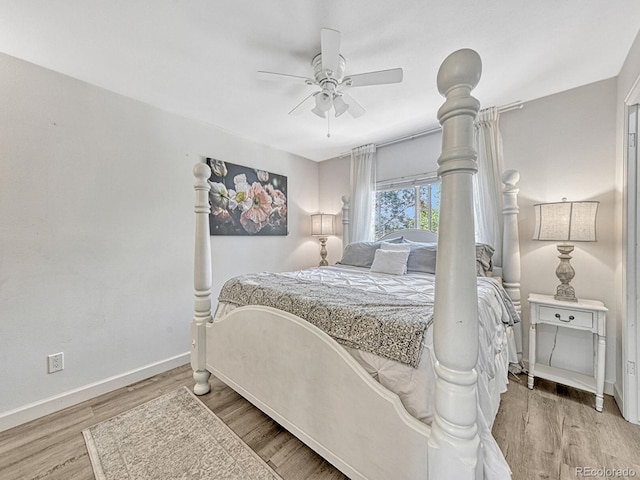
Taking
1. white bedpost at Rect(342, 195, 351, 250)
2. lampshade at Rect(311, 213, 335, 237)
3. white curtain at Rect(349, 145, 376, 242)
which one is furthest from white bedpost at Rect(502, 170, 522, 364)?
lampshade at Rect(311, 213, 335, 237)

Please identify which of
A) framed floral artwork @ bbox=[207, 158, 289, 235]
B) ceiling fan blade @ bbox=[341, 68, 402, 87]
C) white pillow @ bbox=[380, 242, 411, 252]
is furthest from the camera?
framed floral artwork @ bbox=[207, 158, 289, 235]

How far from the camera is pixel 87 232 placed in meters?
2.04

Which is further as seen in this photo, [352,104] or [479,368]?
[352,104]

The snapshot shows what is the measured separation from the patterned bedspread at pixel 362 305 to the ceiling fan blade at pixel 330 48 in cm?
138

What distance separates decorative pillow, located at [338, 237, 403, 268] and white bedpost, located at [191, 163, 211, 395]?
1564 millimetres

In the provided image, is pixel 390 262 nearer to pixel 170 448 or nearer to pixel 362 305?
pixel 362 305

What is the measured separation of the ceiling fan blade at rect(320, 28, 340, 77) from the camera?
137cm

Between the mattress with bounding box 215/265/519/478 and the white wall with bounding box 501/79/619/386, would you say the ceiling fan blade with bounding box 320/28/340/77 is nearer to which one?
the mattress with bounding box 215/265/519/478

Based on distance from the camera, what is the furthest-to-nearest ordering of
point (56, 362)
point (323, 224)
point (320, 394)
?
point (323, 224) < point (56, 362) < point (320, 394)

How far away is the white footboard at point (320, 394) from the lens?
99 cm

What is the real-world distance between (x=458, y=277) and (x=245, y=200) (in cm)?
274

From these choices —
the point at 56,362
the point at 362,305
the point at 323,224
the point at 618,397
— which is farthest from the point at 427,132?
the point at 56,362

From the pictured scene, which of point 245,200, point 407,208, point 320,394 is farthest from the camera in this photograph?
point 407,208

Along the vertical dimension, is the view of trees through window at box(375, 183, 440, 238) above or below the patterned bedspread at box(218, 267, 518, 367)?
above
